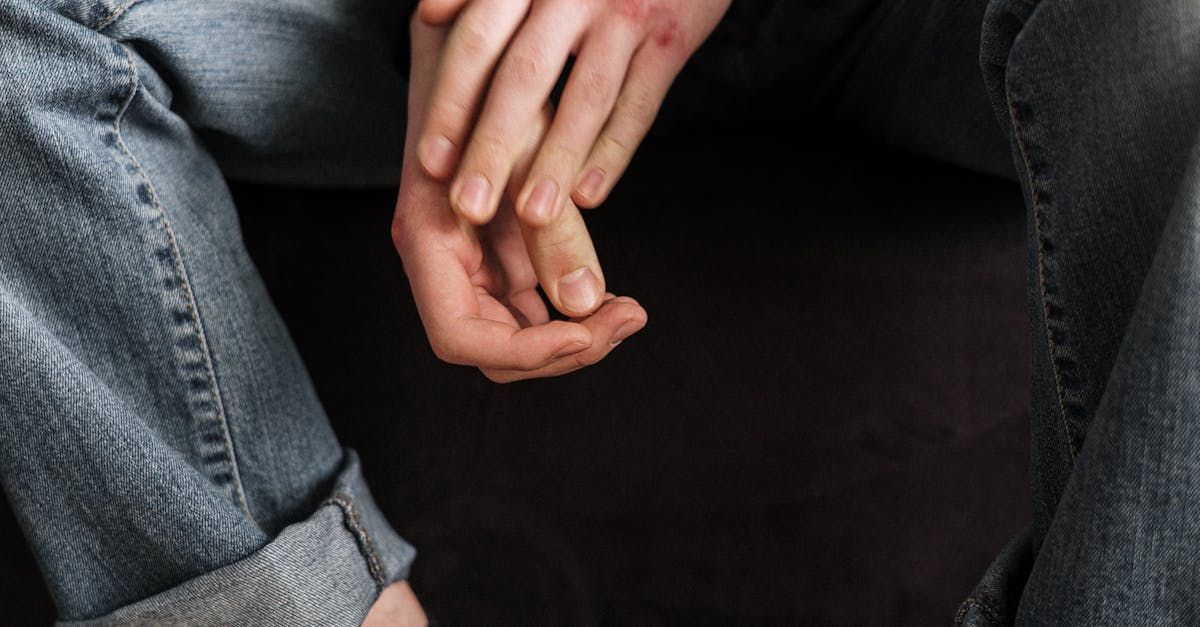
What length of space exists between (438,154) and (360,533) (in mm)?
272

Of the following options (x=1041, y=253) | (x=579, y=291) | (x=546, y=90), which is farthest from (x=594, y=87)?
(x=1041, y=253)

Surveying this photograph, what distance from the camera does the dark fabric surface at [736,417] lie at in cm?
73

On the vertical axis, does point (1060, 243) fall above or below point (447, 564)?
above

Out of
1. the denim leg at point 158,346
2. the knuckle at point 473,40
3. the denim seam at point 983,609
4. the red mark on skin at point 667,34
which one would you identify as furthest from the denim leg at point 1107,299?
the denim leg at point 158,346

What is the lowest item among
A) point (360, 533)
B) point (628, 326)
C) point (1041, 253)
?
point (360, 533)

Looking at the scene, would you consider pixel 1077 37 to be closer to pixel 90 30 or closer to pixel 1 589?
pixel 90 30

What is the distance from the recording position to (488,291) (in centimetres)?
63

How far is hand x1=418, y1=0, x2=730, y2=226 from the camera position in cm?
56

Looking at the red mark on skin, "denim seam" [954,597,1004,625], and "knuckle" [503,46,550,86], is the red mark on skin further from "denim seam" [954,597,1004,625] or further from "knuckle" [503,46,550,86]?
"denim seam" [954,597,1004,625]

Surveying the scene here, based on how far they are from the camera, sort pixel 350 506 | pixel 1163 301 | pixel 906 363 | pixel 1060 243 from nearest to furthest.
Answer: pixel 1163 301 → pixel 1060 243 → pixel 350 506 → pixel 906 363

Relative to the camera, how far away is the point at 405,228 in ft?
1.96

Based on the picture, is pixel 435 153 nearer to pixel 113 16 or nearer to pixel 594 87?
pixel 594 87

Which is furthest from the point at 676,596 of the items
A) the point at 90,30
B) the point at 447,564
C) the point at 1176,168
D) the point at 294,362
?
the point at 90,30

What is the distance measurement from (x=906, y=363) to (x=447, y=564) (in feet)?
1.33
